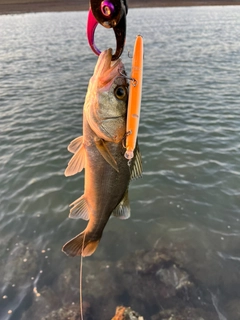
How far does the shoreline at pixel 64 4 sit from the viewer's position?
4922 centimetres

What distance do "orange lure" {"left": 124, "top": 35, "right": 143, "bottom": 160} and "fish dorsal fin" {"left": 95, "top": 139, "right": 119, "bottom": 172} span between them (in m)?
0.33

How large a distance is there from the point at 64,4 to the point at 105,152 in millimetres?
56889

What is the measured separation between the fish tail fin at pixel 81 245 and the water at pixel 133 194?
218cm

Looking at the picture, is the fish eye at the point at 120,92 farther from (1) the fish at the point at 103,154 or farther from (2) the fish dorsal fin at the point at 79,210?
(2) the fish dorsal fin at the point at 79,210

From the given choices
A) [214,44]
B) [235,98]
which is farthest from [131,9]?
[235,98]

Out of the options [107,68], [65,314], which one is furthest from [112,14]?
[65,314]

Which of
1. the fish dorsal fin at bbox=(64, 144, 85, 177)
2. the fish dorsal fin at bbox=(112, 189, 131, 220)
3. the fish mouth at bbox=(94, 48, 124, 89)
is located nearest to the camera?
the fish mouth at bbox=(94, 48, 124, 89)

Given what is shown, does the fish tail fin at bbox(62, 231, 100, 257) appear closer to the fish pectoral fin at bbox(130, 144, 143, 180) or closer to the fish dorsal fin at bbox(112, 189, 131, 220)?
the fish dorsal fin at bbox(112, 189, 131, 220)

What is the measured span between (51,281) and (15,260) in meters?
0.88

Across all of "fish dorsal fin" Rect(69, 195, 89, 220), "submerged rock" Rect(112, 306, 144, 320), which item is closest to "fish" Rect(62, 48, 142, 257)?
"fish dorsal fin" Rect(69, 195, 89, 220)

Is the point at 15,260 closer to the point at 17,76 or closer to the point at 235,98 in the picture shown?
the point at 235,98

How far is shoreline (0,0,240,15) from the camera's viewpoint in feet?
161

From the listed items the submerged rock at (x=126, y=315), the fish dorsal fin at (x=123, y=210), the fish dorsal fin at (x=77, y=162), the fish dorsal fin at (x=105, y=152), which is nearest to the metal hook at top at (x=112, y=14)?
the fish dorsal fin at (x=105, y=152)

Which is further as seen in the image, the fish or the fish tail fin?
the fish tail fin
